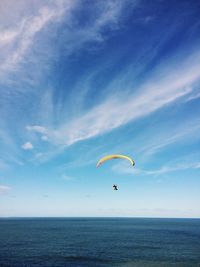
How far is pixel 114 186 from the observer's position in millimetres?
33531

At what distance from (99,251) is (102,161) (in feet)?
149

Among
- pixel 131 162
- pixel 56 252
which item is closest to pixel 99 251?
pixel 56 252

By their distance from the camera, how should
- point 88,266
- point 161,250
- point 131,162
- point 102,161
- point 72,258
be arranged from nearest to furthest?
point 131,162, point 102,161, point 88,266, point 72,258, point 161,250

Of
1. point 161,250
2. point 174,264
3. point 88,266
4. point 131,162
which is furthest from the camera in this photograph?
point 161,250

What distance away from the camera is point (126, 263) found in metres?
58.8

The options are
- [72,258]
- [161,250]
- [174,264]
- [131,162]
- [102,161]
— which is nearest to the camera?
[131,162]

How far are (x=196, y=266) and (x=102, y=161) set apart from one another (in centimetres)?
3660

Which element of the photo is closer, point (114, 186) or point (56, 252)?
point (114, 186)

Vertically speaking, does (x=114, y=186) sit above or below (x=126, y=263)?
above

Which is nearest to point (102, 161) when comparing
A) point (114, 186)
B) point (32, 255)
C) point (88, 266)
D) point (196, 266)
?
point (114, 186)

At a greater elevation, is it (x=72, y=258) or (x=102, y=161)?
(x=102, y=161)

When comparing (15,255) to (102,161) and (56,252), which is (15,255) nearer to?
(56,252)

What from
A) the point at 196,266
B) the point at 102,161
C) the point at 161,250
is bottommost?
the point at 196,266

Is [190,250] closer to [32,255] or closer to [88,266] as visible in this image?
[88,266]
